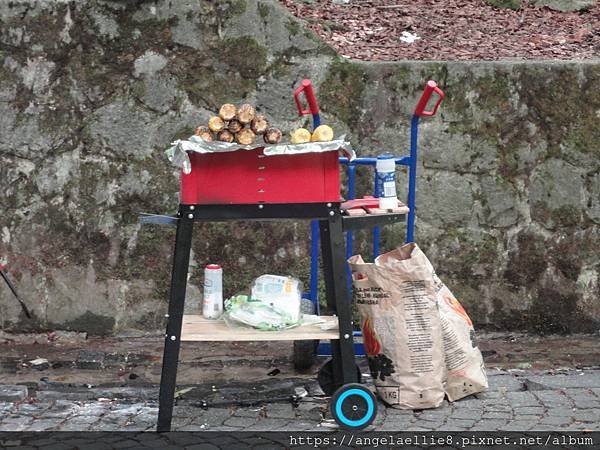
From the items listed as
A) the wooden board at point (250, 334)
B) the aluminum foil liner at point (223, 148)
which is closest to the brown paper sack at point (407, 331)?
the wooden board at point (250, 334)

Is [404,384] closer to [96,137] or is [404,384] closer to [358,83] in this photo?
[358,83]

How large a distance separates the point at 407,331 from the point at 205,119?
197 centimetres

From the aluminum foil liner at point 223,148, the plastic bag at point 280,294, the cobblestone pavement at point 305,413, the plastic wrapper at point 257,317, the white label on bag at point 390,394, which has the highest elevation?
the aluminum foil liner at point 223,148

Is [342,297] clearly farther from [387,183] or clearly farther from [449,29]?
[449,29]

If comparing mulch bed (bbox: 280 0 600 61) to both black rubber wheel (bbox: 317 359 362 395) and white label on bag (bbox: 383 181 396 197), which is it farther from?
black rubber wheel (bbox: 317 359 362 395)

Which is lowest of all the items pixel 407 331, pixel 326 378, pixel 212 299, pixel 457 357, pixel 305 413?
pixel 305 413

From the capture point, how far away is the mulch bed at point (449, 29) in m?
6.52

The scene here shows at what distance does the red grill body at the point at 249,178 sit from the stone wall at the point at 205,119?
1.57 metres

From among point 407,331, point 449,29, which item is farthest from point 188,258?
point 449,29

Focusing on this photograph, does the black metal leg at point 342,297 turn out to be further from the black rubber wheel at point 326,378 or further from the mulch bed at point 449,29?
the mulch bed at point 449,29

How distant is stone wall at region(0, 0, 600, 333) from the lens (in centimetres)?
601

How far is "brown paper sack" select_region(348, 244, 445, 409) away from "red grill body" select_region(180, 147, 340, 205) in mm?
601

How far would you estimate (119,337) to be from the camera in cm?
605

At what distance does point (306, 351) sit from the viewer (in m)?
5.35
